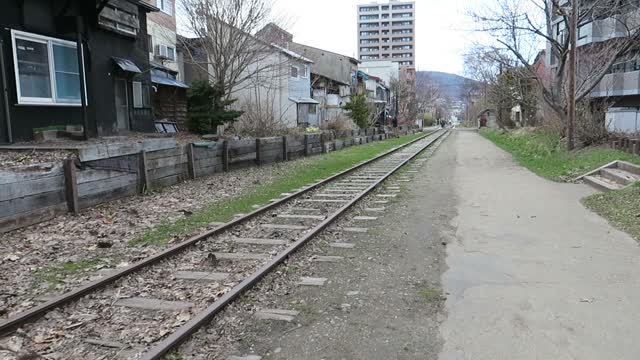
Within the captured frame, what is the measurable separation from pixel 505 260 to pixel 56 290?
5.40 meters

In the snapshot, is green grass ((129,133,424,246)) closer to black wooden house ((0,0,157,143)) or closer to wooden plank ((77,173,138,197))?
wooden plank ((77,173,138,197))

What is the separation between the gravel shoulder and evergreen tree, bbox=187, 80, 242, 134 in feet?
43.3

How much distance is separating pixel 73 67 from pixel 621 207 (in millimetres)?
14573

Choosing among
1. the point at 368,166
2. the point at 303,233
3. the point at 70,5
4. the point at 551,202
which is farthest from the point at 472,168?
the point at 70,5

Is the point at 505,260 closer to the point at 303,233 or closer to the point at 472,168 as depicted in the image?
the point at 303,233

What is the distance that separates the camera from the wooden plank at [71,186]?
30.2 ft

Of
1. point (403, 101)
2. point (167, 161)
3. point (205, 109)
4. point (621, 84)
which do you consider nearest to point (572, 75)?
point (205, 109)

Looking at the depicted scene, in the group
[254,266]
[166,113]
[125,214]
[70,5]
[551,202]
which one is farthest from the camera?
[166,113]

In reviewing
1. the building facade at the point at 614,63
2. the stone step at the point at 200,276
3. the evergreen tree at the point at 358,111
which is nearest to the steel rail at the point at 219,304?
the stone step at the point at 200,276

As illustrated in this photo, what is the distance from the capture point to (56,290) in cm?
561

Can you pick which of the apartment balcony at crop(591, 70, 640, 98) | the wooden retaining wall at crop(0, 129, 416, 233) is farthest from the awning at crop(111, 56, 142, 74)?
the apartment balcony at crop(591, 70, 640, 98)

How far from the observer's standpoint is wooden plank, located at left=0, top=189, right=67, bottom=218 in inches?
314

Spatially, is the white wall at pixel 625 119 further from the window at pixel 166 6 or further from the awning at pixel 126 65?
the window at pixel 166 6

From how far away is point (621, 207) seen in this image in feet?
32.4
